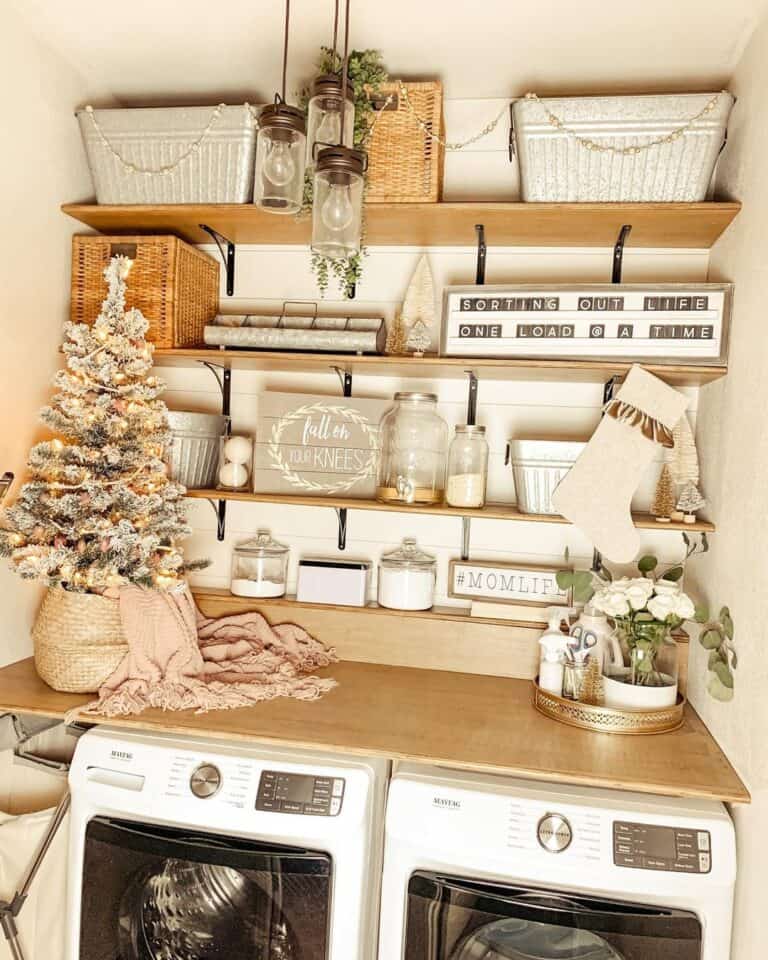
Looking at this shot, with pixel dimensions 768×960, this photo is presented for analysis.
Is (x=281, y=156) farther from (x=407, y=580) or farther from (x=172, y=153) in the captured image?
(x=407, y=580)

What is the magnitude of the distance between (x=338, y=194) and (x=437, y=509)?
3.15 feet

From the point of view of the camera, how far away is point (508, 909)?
1545 mm

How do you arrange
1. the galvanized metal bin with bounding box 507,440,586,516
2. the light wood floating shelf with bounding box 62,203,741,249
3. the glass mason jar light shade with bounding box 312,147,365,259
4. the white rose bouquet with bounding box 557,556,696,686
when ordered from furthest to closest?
the galvanized metal bin with bounding box 507,440,586,516, the light wood floating shelf with bounding box 62,203,741,249, the white rose bouquet with bounding box 557,556,696,686, the glass mason jar light shade with bounding box 312,147,365,259

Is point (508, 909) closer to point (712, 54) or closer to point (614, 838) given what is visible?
→ point (614, 838)

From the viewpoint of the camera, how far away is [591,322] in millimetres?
1973

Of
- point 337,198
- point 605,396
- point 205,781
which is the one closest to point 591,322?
point 605,396

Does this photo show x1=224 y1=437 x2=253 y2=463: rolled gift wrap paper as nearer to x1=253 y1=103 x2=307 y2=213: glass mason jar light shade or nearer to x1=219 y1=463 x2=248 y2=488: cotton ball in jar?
x1=219 y1=463 x2=248 y2=488: cotton ball in jar

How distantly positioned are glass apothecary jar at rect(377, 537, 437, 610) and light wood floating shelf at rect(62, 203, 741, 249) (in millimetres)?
923

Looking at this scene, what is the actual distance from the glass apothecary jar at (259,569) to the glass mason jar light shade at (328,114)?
1293 mm

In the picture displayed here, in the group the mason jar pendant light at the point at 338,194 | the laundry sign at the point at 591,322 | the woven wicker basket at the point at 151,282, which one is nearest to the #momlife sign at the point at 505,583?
the laundry sign at the point at 591,322

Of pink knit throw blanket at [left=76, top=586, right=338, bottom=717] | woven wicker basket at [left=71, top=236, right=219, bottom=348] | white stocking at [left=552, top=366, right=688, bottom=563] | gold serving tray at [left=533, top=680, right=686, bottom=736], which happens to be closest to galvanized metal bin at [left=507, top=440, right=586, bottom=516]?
white stocking at [left=552, top=366, right=688, bottom=563]

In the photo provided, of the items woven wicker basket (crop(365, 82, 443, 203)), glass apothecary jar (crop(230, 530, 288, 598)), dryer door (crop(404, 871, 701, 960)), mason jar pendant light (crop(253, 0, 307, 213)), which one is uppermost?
woven wicker basket (crop(365, 82, 443, 203))

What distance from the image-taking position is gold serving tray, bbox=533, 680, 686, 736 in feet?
6.05

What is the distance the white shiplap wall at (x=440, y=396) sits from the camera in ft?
7.37
